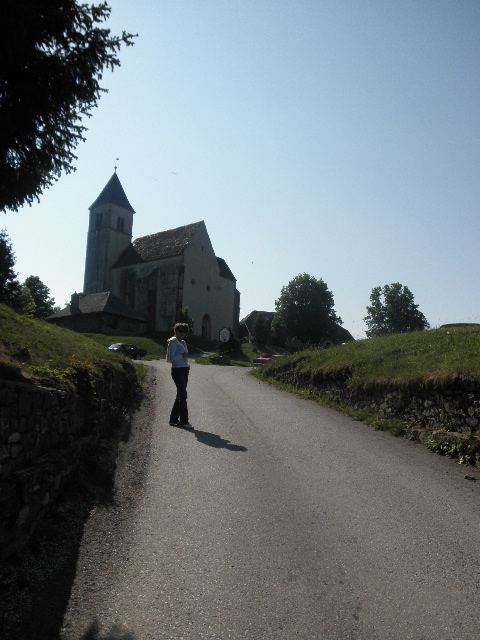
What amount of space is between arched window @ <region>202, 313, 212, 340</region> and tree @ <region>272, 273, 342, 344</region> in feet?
26.2

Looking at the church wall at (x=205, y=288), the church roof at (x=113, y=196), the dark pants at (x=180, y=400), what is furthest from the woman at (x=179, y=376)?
the church roof at (x=113, y=196)

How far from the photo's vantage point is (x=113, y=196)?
225 ft

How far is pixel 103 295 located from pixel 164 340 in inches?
349

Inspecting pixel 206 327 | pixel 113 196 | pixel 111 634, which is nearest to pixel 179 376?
pixel 111 634

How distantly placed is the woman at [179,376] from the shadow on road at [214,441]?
1.87ft

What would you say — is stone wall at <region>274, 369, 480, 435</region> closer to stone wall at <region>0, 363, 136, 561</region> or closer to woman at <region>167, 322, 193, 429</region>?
woman at <region>167, 322, 193, 429</region>

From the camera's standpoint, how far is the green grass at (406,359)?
9984mm

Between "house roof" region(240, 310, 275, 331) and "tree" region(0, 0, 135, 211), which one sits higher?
"house roof" region(240, 310, 275, 331)

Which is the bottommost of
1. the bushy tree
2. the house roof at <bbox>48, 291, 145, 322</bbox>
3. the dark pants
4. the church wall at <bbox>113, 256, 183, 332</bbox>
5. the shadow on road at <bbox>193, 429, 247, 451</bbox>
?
the shadow on road at <bbox>193, 429, 247, 451</bbox>

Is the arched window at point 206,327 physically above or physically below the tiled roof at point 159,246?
below

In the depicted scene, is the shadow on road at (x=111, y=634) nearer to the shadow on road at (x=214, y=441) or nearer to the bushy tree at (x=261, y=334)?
the shadow on road at (x=214, y=441)

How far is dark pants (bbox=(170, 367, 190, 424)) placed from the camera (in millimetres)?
10180

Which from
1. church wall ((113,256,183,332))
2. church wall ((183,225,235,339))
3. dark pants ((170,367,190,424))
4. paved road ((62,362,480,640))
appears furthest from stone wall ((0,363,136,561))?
church wall ((183,225,235,339))

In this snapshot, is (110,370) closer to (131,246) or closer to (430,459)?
(430,459)
